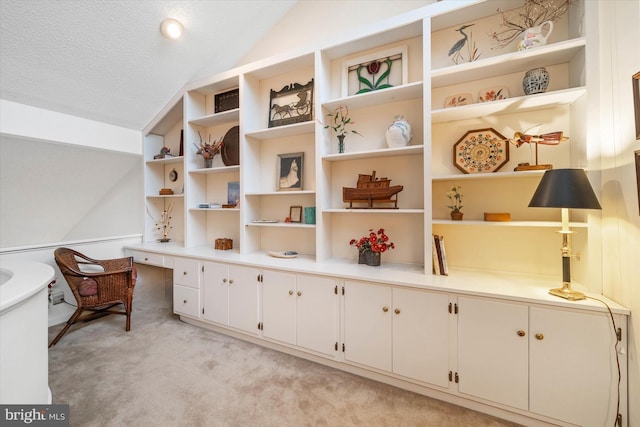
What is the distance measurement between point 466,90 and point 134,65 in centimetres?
292

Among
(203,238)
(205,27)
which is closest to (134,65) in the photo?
(205,27)

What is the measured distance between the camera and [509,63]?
165 centimetres

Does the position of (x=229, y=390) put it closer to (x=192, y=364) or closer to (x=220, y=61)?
(x=192, y=364)

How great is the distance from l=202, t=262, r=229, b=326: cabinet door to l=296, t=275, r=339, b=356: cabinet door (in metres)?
0.77

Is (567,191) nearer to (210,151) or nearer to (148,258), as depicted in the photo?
(210,151)

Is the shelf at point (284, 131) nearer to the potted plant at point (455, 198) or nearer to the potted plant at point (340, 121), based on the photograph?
the potted plant at point (340, 121)

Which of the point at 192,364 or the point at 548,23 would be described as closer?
the point at 548,23

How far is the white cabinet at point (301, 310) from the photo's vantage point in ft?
6.26

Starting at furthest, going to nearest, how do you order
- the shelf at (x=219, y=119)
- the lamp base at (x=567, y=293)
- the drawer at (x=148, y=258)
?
the drawer at (x=148, y=258), the shelf at (x=219, y=119), the lamp base at (x=567, y=293)

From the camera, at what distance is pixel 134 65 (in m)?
2.45

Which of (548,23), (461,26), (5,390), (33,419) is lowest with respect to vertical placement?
(33,419)

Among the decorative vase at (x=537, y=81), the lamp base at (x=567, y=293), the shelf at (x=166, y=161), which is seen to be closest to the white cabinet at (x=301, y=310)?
the lamp base at (x=567, y=293)

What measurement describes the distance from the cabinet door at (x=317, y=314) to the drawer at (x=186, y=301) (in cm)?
115

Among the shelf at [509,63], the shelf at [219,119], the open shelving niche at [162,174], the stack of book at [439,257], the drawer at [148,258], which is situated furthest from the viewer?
the open shelving niche at [162,174]
